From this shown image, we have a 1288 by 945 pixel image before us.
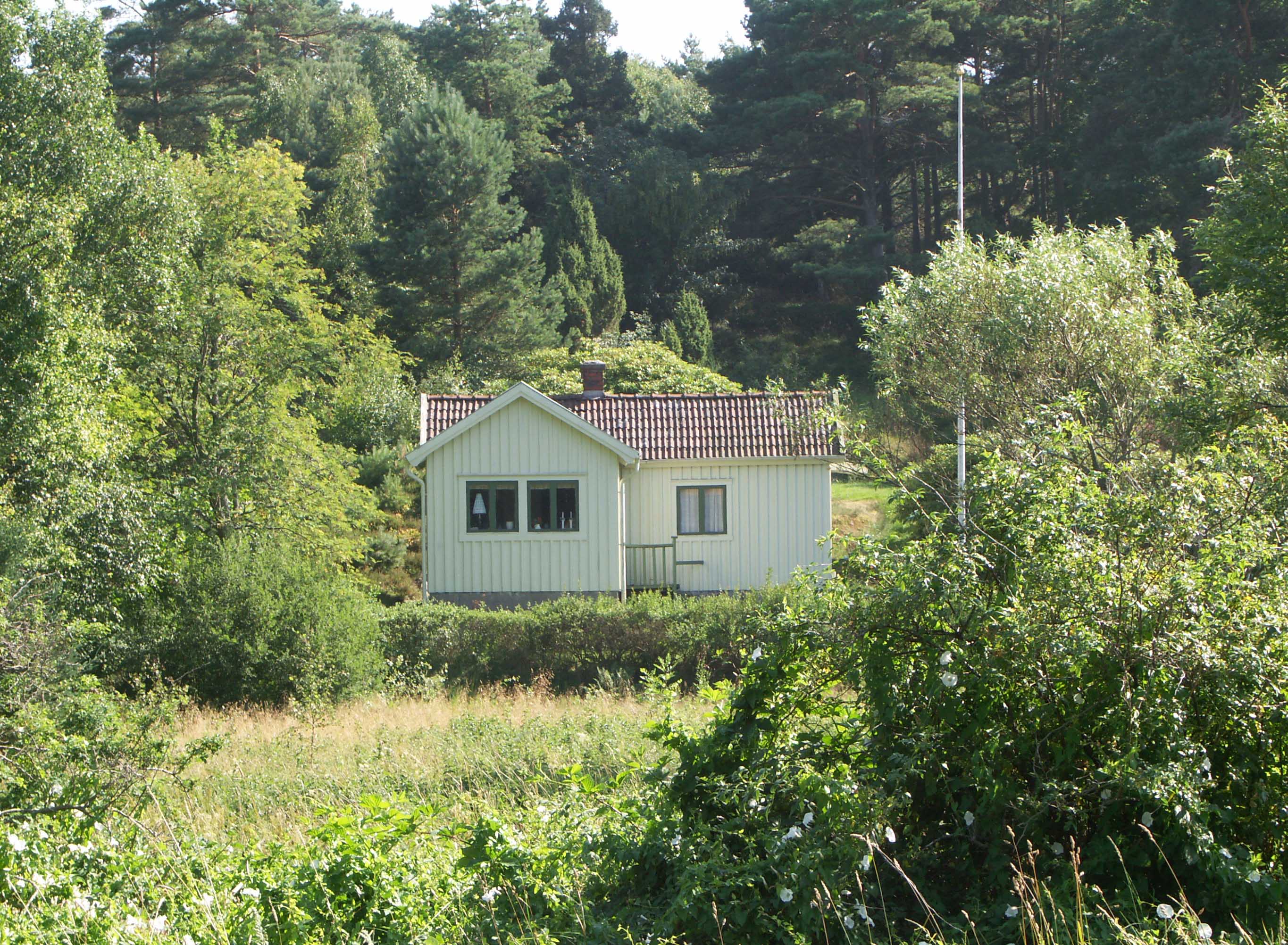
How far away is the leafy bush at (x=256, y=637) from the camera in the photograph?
1783 cm

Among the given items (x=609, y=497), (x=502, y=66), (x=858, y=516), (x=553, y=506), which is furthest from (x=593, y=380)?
(x=502, y=66)

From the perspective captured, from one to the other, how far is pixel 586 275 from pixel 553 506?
20168mm

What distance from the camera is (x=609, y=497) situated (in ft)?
76.0

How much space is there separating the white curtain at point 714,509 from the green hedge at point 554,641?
177 inches

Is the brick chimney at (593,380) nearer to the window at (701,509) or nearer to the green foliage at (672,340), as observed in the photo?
the window at (701,509)

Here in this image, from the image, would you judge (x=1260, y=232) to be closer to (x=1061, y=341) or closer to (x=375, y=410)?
(x=1061, y=341)

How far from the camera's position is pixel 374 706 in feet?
54.7

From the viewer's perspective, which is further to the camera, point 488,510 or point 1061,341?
point 488,510

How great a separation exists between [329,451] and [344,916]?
66.0ft

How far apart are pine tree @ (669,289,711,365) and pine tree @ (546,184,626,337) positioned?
101 inches

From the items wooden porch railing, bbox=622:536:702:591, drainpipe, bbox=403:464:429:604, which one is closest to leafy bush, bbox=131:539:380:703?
drainpipe, bbox=403:464:429:604

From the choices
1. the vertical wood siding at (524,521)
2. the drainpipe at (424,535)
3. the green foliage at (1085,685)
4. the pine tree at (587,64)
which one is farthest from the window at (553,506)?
the pine tree at (587,64)

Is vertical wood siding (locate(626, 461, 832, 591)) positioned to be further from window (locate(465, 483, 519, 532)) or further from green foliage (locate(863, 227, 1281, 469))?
green foliage (locate(863, 227, 1281, 469))

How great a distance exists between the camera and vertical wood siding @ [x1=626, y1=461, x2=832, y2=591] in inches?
943
